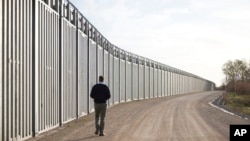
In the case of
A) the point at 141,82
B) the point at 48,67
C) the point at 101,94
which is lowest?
the point at 141,82

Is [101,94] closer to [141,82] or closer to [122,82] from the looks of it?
[122,82]

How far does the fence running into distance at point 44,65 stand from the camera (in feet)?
40.4

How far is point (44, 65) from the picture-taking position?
16.3 m

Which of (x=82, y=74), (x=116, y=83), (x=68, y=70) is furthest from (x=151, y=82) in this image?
(x=68, y=70)

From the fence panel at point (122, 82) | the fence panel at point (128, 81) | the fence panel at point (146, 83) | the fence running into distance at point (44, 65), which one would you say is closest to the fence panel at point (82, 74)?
the fence running into distance at point (44, 65)

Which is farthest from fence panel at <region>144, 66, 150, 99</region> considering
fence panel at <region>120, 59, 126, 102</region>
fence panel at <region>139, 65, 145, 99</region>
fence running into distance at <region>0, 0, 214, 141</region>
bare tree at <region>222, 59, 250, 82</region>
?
bare tree at <region>222, 59, 250, 82</region>

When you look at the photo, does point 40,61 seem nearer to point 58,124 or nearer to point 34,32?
point 34,32

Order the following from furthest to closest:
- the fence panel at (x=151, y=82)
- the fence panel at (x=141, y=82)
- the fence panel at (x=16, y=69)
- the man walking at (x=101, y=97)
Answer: the fence panel at (x=151, y=82) < the fence panel at (x=141, y=82) < the man walking at (x=101, y=97) < the fence panel at (x=16, y=69)

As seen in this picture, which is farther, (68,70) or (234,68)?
(234,68)

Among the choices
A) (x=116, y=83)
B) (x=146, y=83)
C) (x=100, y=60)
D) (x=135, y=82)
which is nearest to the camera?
(x=100, y=60)

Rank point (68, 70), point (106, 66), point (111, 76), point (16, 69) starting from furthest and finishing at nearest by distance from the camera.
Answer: point (111, 76)
point (106, 66)
point (68, 70)
point (16, 69)

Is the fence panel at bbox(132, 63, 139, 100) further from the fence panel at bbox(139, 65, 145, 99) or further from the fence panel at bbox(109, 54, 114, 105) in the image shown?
the fence panel at bbox(109, 54, 114, 105)

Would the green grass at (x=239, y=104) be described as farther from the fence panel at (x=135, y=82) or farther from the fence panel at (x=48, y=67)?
the fence panel at (x=48, y=67)

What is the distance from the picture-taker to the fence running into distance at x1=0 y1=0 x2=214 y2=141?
1233 cm
